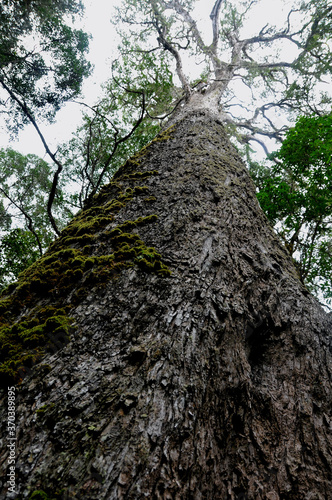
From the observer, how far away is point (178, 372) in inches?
50.6

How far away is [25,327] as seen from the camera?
4.72ft

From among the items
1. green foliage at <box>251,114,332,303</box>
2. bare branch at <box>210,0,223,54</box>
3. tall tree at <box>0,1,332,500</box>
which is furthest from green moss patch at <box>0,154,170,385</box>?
bare branch at <box>210,0,223,54</box>

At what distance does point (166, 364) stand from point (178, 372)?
0.22 feet

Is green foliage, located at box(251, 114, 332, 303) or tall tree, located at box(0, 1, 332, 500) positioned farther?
green foliage, located at box(251, 114, 332, 303)

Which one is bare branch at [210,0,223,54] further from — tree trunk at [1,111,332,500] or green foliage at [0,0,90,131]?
tree trunk at [1,111,332,500]

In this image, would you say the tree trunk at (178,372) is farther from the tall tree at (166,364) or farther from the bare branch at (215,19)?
the bare branch at (215,19)

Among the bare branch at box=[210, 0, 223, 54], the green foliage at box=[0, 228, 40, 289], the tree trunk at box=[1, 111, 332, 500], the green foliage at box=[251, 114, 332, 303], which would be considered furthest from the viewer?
the bare branch at box=[210, 0, 223, 54]

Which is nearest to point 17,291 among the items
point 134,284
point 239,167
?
point 134,284

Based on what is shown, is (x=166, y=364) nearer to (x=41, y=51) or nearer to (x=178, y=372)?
(x=178, y=372)

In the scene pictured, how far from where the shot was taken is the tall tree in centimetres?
100

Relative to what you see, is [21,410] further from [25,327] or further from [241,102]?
[241,102]

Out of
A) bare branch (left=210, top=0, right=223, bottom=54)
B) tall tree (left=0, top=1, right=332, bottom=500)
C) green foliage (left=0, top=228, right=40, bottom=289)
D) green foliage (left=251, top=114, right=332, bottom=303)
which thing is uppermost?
bare branch (left=210, top=0, right=223, bottom=54)

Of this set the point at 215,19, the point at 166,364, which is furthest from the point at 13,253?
the point at 215,19

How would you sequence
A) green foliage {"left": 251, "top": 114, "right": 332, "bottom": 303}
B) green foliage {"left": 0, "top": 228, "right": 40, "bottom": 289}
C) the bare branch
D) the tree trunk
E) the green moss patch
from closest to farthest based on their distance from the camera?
the tree trunk, the green moss patch, green foliage {"left": 251, "top": 114, "right": 332, "bottom": 303}, green foliage {"left": 0, "top": 228, "right": 40, "bottom": 289}, the bare branch
